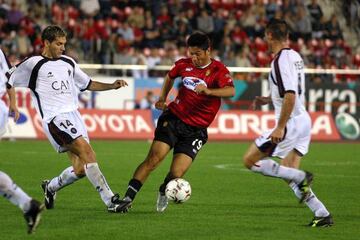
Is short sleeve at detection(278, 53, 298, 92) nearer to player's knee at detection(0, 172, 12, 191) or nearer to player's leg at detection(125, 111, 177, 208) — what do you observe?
player's leg at detection(125, 111, 177, 208)

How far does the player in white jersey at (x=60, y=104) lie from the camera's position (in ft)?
37.3

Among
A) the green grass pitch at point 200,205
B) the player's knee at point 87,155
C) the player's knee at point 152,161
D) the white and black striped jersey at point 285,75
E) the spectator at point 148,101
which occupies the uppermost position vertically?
the white and black striped jersey at point 285,75

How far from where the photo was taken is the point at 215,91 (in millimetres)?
11195

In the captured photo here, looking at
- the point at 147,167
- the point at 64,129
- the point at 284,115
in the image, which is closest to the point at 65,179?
the point at 64,129

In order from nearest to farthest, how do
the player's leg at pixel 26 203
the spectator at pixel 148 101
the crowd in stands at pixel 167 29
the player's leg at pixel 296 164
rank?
1. the player's leg at pixel 26 203
2. the player's leg at pixel 296 164
3. the spectator at pixel 148 101
4. the crowd in stands at pixel 167 29

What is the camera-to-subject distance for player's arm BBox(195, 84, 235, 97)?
35.5 feet

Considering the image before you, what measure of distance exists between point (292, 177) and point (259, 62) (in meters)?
21.0

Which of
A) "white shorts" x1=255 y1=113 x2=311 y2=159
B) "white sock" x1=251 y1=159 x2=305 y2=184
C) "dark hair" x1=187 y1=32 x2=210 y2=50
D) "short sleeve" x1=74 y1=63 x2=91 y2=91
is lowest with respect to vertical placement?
"white sock" x1=251 y1=159 x2=305 y2=184

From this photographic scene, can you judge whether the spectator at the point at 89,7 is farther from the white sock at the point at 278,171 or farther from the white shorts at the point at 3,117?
the white shorts at the point at 3,117

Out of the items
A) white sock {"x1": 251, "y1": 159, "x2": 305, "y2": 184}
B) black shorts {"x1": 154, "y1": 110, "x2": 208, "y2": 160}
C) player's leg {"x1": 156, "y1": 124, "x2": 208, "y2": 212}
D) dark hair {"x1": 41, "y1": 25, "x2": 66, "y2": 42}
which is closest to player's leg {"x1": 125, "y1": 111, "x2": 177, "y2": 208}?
black shorts {"x1": 154, "y1": 110, "x2": 208, "y2": 160}

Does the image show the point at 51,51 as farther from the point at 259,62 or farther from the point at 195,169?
the point at 259,62

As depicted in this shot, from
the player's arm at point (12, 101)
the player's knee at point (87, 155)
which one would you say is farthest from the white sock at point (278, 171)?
the player's arm at point (12, 101)

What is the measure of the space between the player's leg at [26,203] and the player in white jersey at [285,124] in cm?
272

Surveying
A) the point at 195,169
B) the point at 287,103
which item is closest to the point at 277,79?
the point at 287,103
